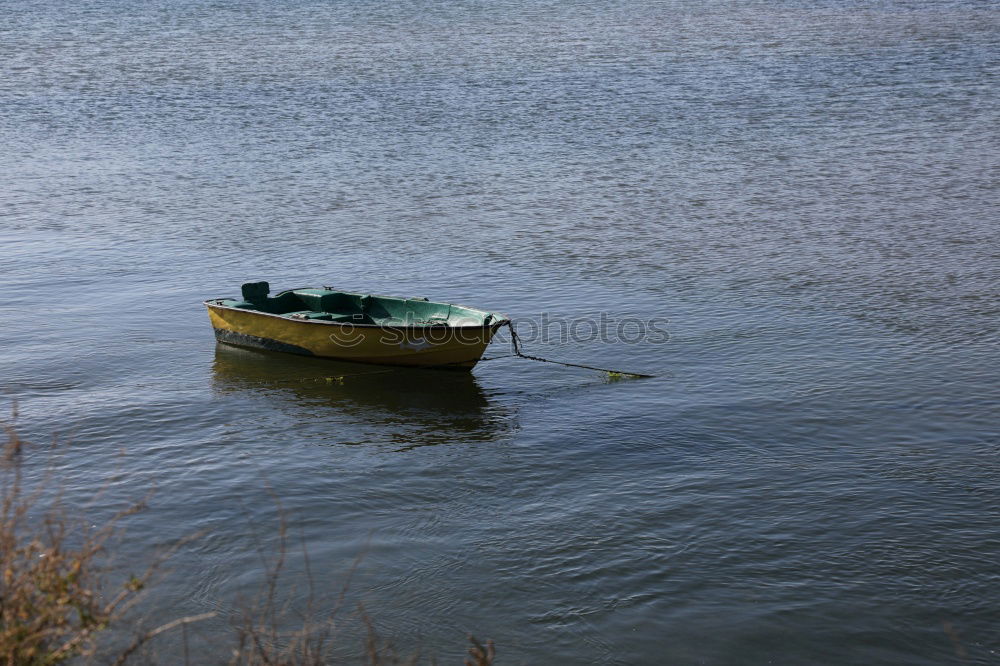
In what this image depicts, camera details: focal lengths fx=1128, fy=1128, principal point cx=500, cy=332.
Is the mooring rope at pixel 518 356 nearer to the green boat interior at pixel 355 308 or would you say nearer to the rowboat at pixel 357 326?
the rowboat at pixel 357 326

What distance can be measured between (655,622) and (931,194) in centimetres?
2074

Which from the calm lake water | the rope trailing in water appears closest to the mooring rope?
the rope trailing in water

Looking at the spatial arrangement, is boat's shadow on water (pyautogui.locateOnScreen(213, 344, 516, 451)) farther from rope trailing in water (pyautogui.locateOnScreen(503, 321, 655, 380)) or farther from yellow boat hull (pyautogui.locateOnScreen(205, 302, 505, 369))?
rope trailing in water (pyautogui.locateOnScreen(503, 321, 655, 380))

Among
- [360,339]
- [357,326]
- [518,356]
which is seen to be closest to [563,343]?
[518,356]

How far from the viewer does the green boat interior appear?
18.6m

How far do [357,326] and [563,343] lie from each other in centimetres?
385

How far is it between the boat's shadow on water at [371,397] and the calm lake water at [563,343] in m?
0.09

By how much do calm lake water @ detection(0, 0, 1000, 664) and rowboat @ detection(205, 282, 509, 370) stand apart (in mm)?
395

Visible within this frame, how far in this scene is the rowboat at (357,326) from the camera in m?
18.0

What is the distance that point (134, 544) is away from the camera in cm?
1280

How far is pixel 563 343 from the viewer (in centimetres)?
1994

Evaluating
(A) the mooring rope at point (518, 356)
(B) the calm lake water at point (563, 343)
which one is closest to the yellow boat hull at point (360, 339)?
(A) the mooring rope at point (518, 356)

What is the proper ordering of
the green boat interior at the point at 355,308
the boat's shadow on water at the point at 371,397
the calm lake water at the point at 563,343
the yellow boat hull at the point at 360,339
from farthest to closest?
the green boat interior at the point at 355,308 < the yellow boat hull at the point at 360,339 < the boat's shadow on water at the point at 371,397 < the calm lake water at the point at 563,343

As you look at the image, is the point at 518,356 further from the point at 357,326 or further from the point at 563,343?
the point at 357,326
